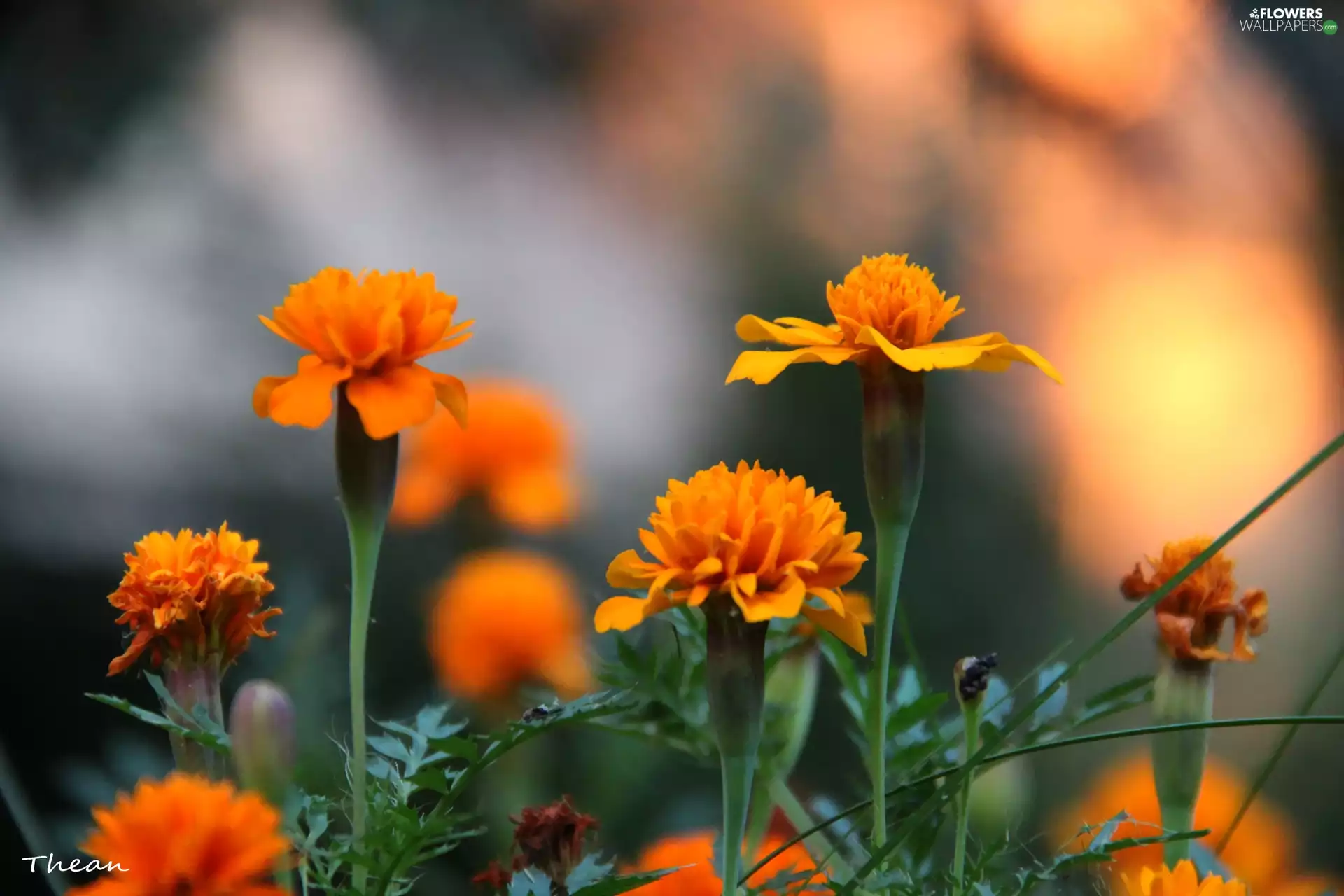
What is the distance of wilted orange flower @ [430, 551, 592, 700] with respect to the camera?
30 centimetres

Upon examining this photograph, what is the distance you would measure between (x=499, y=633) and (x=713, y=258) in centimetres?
54

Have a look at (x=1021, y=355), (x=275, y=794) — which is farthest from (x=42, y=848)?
(x=1021, y=355)

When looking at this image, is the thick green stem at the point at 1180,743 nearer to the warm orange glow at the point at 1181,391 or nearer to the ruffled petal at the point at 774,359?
the ruffled petal at the point at 774,359

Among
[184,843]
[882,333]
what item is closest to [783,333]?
[882,333]

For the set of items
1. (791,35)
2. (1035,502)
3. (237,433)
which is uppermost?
(791,35)

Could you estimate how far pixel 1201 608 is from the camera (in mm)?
219

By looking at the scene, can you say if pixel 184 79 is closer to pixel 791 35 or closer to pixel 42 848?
pixel 791 35

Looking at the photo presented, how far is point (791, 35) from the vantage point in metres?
0.78

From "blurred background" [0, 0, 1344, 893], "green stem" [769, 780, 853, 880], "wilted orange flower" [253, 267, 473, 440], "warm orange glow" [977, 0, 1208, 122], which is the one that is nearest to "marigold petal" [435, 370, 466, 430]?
"wilted orange flower" [253, 267, 473, 440]

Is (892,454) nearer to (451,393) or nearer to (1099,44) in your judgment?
(451,393)

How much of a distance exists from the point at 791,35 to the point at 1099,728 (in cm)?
47

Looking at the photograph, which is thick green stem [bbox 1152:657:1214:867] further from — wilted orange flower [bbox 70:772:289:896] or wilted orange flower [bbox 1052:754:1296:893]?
wilted orange flower [bbox 70:772:289:896]

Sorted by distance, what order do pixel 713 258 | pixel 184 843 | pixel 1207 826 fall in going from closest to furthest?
1. pixel 184 843
2. pixel 1207 826
3. pixel 713 258

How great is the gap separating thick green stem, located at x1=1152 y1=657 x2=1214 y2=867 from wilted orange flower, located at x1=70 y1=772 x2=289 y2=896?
150mm
